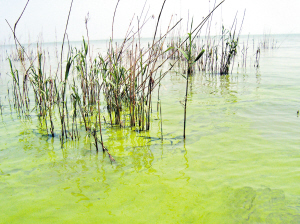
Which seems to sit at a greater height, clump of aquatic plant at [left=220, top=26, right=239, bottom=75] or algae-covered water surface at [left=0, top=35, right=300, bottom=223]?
clump of aquatic plant at [left=220, top=26, right=239, bottom=75]

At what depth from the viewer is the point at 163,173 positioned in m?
2.33

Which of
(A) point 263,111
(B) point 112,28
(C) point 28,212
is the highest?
(B) point 112,28

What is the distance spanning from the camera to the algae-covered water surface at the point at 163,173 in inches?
70.6

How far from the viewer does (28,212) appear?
5.97ft

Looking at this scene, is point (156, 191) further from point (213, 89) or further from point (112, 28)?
point (213, 89)

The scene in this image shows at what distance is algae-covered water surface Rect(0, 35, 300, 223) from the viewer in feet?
5.88

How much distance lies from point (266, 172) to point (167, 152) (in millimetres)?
1084

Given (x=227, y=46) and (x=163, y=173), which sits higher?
(x=227, y=46)

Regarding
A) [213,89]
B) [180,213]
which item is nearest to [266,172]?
[180,213]

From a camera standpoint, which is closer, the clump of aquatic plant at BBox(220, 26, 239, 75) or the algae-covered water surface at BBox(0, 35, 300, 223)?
the algae-covered water surface at BBox(0, 35, 300, 223)

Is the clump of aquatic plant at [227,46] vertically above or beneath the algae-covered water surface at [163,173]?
above

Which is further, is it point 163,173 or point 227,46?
point 227,46

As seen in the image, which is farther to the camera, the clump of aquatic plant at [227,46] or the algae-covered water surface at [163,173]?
the clump of aquatic plant at [227,46]

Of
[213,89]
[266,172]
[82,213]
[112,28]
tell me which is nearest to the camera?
[82,213]
